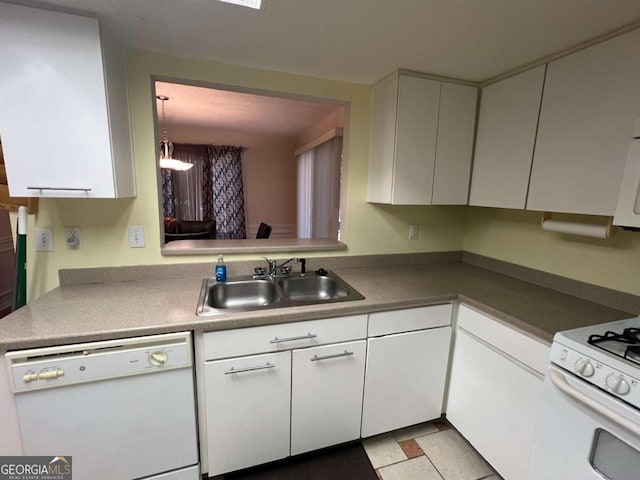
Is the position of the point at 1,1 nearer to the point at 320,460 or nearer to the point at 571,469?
the point at 320,460

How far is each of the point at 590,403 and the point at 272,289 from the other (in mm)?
1388

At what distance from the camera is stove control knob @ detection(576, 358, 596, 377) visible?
93 centimetres

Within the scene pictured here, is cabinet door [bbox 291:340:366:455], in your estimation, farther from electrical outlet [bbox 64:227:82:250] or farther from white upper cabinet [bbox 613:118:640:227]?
electrical outlet [bbox 64:227:82:250]

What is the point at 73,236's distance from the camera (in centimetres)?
150

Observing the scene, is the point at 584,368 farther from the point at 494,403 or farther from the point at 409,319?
the point at 409,319

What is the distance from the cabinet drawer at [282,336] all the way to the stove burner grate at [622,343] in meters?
0.85

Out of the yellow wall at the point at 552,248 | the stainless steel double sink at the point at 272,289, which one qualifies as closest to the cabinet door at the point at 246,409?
the stainless steel double sink at the point at 272,289

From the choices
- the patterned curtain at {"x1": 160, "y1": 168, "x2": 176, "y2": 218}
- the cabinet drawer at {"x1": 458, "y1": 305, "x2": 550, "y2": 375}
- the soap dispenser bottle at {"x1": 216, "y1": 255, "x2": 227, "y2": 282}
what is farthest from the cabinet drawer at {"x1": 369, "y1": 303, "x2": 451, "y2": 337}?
the patterned curtain at {"x1": 160, "y1": 168, "x2": 176, "y2": 218}

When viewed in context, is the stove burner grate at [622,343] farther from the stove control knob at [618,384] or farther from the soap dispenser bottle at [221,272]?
the soap dispenser bottle at [221,272]

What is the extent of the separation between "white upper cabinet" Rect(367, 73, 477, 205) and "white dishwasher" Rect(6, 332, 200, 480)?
139cm

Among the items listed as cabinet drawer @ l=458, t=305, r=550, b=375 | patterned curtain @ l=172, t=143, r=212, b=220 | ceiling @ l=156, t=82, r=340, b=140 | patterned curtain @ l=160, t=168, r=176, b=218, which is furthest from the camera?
patterned curtain @ l=172, t=143, r=212, b=220

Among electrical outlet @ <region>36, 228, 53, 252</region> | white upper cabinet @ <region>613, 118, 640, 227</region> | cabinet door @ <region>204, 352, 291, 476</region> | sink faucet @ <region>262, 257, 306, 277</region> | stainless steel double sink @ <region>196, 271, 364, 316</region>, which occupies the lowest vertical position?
cabinet door @ <region>204, 352, 291, 476</region>

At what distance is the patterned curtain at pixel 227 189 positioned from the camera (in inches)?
192

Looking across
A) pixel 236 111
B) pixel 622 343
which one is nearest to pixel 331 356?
pixel 622 343
